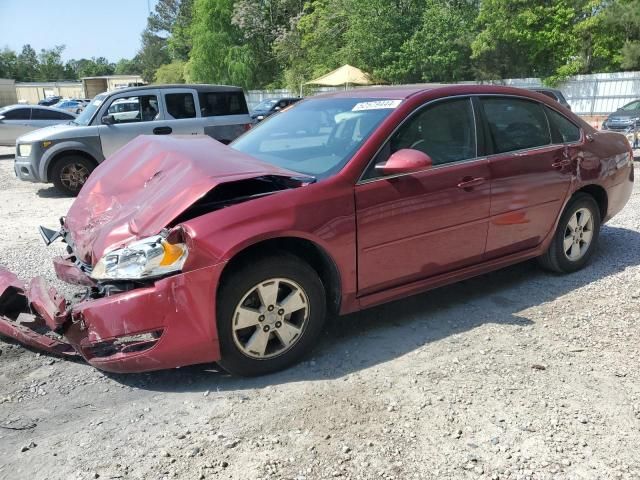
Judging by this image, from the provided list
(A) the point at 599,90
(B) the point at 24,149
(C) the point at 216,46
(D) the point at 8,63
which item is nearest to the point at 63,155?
(B) the point at 24,149

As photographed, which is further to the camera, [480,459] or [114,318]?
[114,318]

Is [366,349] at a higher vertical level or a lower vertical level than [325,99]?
lower

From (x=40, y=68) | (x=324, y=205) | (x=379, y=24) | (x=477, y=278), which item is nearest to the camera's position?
(x=324, y=205)

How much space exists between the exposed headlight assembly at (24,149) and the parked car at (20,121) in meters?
6.52

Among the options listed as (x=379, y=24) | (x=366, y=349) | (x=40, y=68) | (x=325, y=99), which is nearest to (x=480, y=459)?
(x=366, y=349)

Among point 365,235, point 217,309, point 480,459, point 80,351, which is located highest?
point 365,235

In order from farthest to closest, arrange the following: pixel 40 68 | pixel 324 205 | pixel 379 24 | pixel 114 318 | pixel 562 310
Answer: pixel 40 68
pixel 379 24
pixel 562 310
pixel 324 205
pixel 114 318

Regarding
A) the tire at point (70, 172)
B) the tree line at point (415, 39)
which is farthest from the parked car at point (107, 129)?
the tree line at point (415, 39)

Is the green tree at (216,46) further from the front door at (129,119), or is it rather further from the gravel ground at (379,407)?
the gravel ground at (379,407)

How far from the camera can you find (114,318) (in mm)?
2963

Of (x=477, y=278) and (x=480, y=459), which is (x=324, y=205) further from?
(x=477, y=278)

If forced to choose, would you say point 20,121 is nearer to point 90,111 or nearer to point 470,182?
point 90,111

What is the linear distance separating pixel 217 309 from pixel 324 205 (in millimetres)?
896

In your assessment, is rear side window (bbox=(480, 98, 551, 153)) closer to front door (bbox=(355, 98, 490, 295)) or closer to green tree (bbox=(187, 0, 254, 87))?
front door (bbox=(355, 98, 490, 295))
